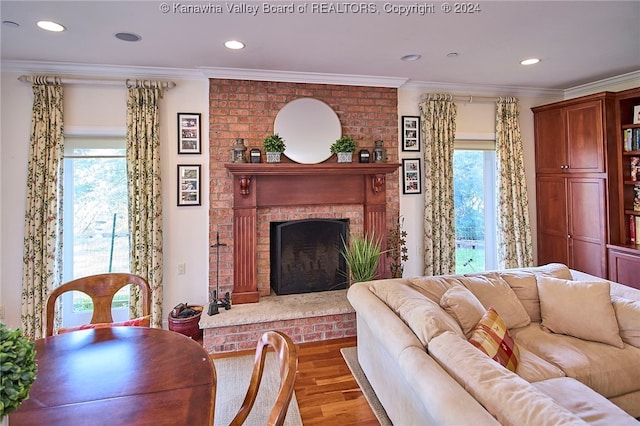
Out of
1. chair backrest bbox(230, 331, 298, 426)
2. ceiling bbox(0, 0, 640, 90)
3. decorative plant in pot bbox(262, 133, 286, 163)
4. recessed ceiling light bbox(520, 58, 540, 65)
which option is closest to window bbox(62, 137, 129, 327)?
ceiling bbox(0, 0, 640, 90)

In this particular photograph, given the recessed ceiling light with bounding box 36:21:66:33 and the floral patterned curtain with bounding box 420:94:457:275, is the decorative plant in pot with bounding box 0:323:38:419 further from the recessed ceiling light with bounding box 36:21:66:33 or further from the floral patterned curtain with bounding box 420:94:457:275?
the floral patterned curtain with bounding box 420:94:457:275

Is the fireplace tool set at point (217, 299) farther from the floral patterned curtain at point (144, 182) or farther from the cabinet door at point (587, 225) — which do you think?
the cabinet door at point (587, 225)

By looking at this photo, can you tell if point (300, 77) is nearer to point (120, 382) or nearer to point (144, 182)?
point (144, 182)

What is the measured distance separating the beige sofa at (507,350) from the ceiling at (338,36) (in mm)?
1811

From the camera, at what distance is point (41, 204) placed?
307cm

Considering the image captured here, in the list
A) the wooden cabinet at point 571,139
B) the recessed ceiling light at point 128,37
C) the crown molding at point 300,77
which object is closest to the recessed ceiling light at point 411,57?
the crown molding at point 300,77

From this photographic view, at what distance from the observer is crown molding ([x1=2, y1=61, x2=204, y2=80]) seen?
10.1 ft

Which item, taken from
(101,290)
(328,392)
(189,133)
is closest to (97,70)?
(189,133)

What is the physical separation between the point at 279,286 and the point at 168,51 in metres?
2.42

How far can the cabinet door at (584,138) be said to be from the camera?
3557mm

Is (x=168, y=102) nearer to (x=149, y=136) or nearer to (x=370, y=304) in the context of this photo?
(x=149, y=136)

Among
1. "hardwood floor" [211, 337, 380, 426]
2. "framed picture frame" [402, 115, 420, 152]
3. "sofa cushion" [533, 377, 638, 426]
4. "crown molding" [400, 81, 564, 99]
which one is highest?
"crown molding" [400, 81, 564, 99]

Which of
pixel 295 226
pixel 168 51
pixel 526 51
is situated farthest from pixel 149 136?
pixel 526 51

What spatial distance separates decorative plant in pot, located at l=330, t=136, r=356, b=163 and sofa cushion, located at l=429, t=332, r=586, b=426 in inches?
93.2
